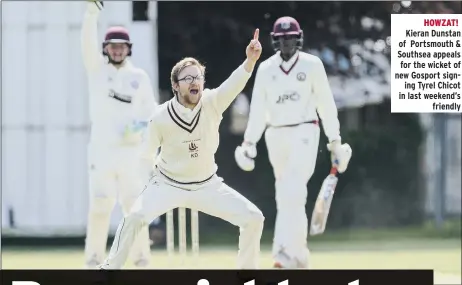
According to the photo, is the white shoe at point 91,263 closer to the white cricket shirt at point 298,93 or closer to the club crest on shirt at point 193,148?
the white cricket shirt at point 298,93

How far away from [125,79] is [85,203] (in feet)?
3.31

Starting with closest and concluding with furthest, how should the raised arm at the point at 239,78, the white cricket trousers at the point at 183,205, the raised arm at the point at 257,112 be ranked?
the raised arm at the point at 239,78 < the white cricket trousers at the point at 183,205 < the raised arm at the point at 257,112

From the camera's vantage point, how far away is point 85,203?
720cm

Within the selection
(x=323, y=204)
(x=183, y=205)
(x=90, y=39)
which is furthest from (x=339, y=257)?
(x=90, y=39)

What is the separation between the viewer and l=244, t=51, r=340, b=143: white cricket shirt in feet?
20.9

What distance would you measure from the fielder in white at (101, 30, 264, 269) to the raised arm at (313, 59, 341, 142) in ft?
3.37

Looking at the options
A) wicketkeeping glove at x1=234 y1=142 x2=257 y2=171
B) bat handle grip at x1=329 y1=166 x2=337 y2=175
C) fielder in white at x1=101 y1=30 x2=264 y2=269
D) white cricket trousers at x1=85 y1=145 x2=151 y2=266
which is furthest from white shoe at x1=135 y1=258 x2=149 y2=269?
bat handle grip at x1=329 y1=166 x2=337 y2=175

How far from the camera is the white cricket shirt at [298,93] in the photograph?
638 cm

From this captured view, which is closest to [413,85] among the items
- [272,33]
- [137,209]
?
[272,33]

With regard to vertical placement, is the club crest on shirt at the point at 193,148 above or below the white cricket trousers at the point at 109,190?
above

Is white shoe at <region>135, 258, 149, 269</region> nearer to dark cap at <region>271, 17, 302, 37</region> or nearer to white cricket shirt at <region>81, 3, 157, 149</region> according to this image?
white cricket shirt at <region>81, 3, 157, 149</region>

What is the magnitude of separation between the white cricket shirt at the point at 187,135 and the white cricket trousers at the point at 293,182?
0.94m

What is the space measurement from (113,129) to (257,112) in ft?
2.63

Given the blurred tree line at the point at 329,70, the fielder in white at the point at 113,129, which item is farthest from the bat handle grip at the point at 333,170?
the fielder in white at the point at 113,129
